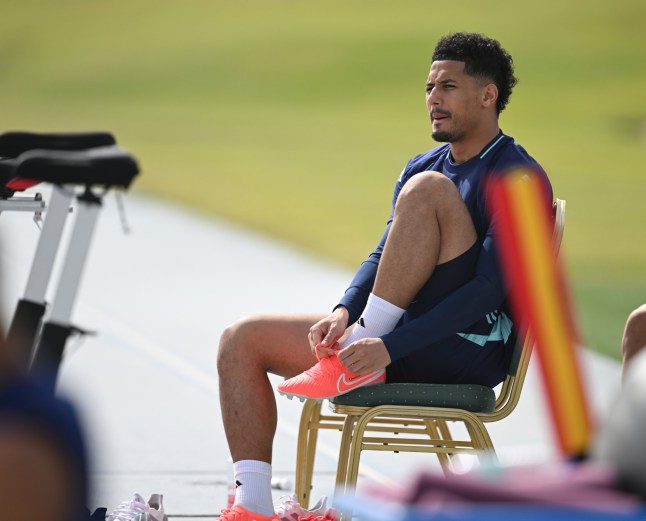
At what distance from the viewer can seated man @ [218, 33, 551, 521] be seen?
3.48m

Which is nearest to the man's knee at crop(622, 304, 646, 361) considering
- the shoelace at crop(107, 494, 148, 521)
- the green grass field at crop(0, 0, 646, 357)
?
the shoelace at crop(107, 494, 148, 521)

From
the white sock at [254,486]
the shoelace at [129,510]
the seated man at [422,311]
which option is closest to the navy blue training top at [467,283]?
the seated man at [422,311]

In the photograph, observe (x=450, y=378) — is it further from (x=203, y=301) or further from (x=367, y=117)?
(x=367, y=117)

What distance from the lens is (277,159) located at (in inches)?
1072

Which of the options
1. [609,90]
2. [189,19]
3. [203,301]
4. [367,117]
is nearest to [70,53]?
[189,19]

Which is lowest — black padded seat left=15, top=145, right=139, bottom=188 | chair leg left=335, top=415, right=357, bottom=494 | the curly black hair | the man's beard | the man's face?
chair leg left=335, top=415, right=357, bottom=494

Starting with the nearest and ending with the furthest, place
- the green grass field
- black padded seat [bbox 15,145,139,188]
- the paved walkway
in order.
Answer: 1. black padded seat [bbox 15,145,139,188]
2. the paved walkway
3. the green grass field

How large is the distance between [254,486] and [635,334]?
120 cm

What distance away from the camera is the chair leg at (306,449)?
13.0 feet

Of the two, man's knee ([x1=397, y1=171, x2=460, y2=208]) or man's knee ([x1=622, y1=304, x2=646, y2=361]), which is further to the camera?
man's knee ([x1=622, y1=304, x2=646, y2=361])

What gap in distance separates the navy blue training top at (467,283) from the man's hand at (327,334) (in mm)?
140

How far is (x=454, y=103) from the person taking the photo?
3.87 metres

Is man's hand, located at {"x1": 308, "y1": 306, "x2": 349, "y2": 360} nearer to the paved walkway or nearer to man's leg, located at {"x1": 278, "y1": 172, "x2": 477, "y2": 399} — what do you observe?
man's leg, located at {"x1": 278, "y1": 172, "x2": 477, "y2": 399}

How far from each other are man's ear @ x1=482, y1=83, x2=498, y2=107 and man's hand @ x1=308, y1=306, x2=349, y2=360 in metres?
0.79
